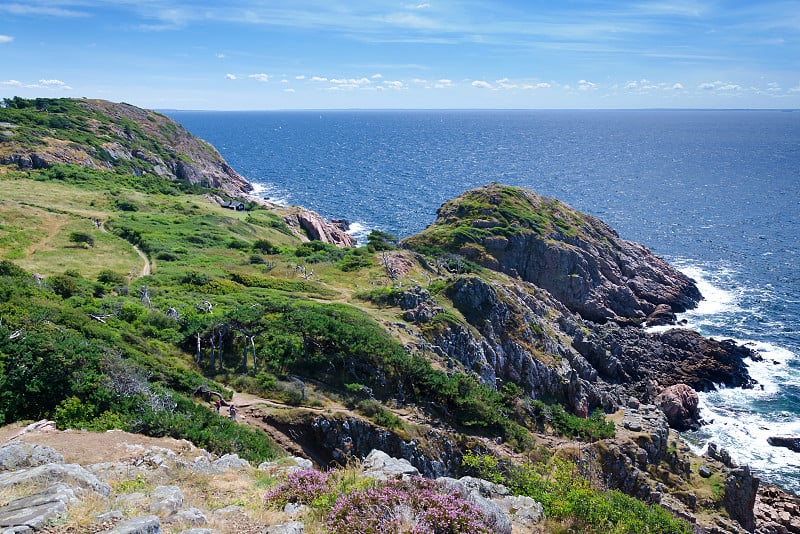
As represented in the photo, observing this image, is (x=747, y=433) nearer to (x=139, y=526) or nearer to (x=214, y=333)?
(x=214, y=333)

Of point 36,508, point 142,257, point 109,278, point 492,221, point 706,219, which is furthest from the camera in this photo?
point 706,219

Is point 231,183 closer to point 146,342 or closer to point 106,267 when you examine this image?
point 106,267

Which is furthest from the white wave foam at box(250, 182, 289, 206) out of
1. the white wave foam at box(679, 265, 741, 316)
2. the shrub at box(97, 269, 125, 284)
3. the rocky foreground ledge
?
the rocky foreground ledge

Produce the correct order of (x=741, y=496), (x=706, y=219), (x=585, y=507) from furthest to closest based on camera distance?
(x=706, y=219) < (x=741, y=496) < (x=585, y=507)

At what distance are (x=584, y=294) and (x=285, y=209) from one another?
56.6 meters

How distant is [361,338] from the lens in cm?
3406

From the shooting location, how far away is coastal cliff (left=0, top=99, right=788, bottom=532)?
2347 cm

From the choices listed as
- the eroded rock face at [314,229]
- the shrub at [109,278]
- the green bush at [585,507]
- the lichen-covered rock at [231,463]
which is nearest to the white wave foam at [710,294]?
the eroded rock face at [314,229]

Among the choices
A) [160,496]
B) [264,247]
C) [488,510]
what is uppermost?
[160,496]

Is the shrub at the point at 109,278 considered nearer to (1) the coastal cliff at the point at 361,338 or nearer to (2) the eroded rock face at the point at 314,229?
(1) the coastal cliff at the point at 361,338

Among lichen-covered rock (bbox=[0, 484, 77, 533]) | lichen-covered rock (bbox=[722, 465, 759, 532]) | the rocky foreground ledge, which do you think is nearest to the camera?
lichen-covered rock (bbox=[0, 484, 77, 533])

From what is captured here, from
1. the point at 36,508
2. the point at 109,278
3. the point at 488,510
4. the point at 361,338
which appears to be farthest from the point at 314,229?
the point at 36,508

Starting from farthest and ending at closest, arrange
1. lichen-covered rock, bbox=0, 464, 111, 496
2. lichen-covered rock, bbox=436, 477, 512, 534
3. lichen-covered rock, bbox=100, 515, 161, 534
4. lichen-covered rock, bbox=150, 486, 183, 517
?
lichen-covered rock, bbox=436, 477, 512, 534 < lichen-covered rock, bbox=0, 464, 111, 496 < lichen-covered rock, bbox=150, 486, 183, 517 < lichen-covered rock, bbox=100, 515, 161, 534

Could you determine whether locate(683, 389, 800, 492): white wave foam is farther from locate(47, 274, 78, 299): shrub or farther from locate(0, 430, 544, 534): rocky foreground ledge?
locate(47, 274, 78, 299): shrub
